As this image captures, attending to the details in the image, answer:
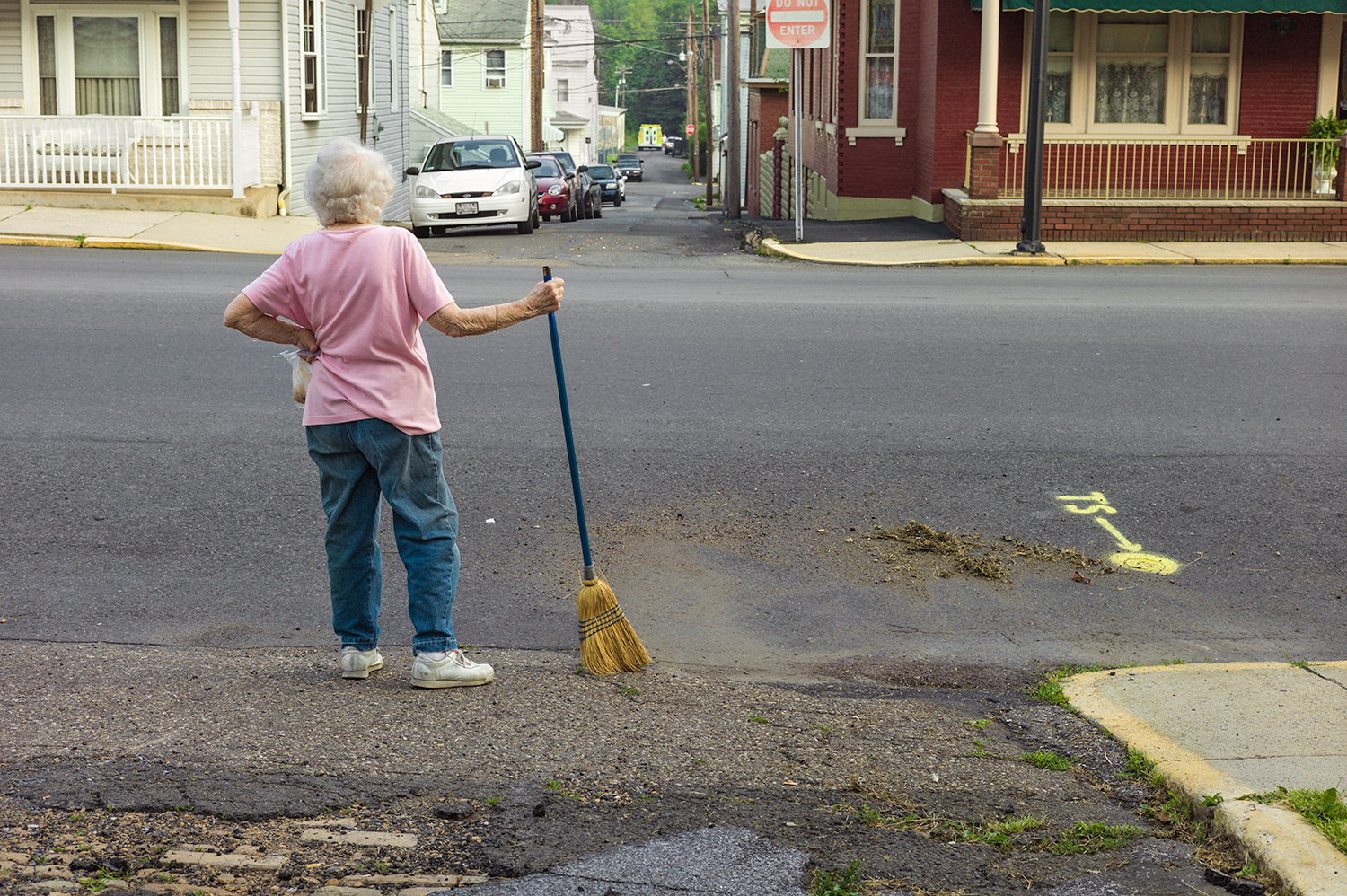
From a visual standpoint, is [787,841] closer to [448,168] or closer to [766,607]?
[766,607]

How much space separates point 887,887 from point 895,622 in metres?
2.32

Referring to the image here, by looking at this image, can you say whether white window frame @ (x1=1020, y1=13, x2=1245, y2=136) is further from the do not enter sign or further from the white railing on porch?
the do not enter sign

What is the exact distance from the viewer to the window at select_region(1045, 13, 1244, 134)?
21.1m

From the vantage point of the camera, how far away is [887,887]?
3.23 m

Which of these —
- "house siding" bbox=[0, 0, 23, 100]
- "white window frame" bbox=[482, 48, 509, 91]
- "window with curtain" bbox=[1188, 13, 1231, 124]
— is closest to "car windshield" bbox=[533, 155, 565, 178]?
"house siding" bbox=[0, 0, 23, 100]

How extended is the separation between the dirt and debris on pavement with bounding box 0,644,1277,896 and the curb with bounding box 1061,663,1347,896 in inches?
3.5

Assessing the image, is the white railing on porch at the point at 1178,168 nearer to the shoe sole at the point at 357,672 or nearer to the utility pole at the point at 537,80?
the shoe sole at the point at 357,672

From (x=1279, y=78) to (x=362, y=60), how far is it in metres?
16.9

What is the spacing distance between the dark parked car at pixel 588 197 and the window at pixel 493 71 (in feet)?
56.3

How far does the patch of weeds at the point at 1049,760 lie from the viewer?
4023mm

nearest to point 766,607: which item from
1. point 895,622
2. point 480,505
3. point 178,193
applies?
point 895,622

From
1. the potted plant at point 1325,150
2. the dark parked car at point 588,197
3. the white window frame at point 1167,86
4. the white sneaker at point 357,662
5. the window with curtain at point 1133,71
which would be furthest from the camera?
the dark parked car at point 588,197

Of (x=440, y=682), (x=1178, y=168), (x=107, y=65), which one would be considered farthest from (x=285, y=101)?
(x=440, y=682)

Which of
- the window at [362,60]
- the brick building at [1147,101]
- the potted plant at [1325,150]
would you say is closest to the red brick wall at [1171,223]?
the brick building at [1147,101]
